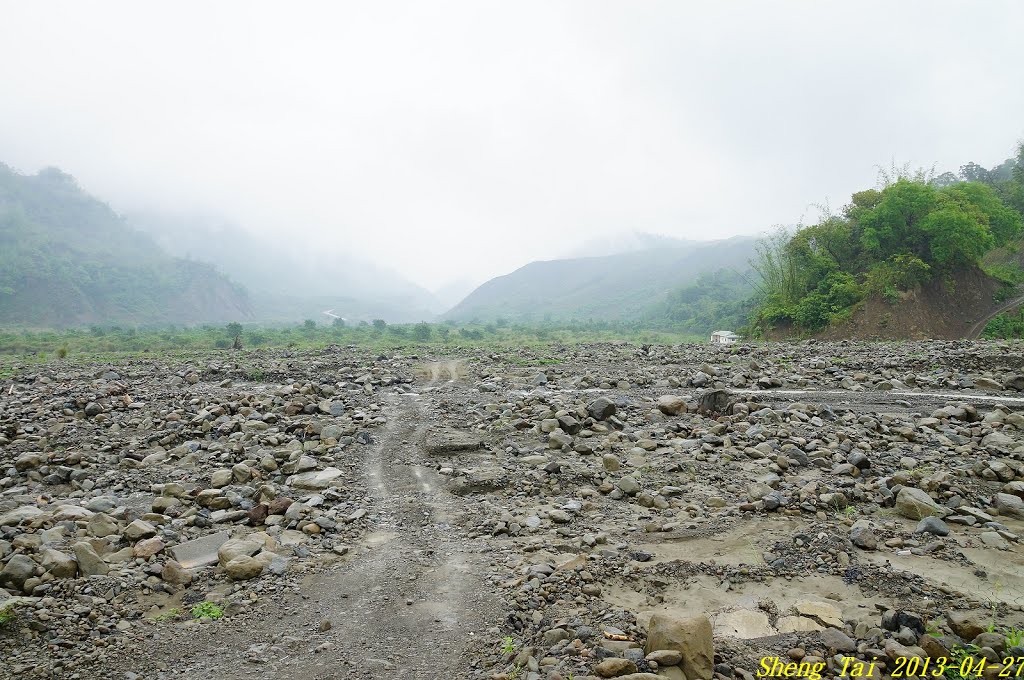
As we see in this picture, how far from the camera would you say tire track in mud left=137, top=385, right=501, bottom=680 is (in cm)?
445

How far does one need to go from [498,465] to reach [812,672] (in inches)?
237

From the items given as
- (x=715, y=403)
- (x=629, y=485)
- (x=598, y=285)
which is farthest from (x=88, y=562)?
(x=598, y=285)

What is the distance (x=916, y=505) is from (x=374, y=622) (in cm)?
624

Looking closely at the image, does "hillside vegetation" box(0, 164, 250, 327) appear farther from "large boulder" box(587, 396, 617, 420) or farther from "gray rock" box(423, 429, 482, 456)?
"large boulder" box(587, 396, 617, 420)

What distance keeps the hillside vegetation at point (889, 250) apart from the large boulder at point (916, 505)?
1066 inches

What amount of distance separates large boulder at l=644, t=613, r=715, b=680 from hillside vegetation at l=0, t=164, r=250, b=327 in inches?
3436

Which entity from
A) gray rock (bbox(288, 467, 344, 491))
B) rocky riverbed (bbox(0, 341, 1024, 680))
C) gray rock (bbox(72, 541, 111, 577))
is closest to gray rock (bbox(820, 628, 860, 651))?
rocky riverbed (bbox(0, 341, 1024, 680))

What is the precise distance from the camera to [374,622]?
16.5 ft

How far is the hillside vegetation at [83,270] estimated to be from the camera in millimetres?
74125

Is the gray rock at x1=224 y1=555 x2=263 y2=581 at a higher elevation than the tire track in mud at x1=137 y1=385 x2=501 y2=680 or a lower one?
higher

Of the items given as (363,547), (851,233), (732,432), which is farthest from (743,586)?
(851,233)

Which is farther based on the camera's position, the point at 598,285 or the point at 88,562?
the point at 598,285

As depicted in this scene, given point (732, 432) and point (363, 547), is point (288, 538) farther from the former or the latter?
point (732, 432)

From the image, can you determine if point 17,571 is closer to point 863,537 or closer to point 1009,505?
point 863,537
